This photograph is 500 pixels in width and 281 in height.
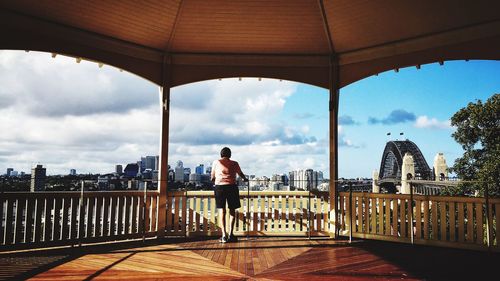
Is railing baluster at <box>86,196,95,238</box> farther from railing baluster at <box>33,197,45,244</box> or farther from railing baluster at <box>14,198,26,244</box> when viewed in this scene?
railing baluster at <box>14,198,26,244</box>

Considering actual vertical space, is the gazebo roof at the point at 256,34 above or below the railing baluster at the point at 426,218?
above

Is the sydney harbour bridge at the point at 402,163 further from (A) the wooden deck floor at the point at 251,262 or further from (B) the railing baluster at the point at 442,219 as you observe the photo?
(A) the wooden deck floor at the point at 251,262

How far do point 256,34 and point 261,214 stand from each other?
3.17 metres

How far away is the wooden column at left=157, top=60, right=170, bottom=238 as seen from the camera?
21.6 ft

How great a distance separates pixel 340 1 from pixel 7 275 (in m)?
5.36

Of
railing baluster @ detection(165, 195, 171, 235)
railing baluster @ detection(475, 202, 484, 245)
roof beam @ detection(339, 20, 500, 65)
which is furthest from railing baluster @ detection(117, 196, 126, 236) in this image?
railing baluster @ detection(475, 202, 484, 245)

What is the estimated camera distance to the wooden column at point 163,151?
659cm

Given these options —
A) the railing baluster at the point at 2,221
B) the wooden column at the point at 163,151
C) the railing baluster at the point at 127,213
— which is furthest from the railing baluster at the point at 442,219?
the railing baluster at the point at 2,221

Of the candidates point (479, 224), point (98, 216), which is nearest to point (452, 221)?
point (479, 224)

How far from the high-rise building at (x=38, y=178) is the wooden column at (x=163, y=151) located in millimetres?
1793

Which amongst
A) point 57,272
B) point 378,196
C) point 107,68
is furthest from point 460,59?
point 57,272

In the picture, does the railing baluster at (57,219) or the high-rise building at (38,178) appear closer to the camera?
the high-rise building at (38,178)

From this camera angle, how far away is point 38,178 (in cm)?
551

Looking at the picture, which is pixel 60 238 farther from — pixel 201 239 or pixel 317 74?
pixel 317 74
